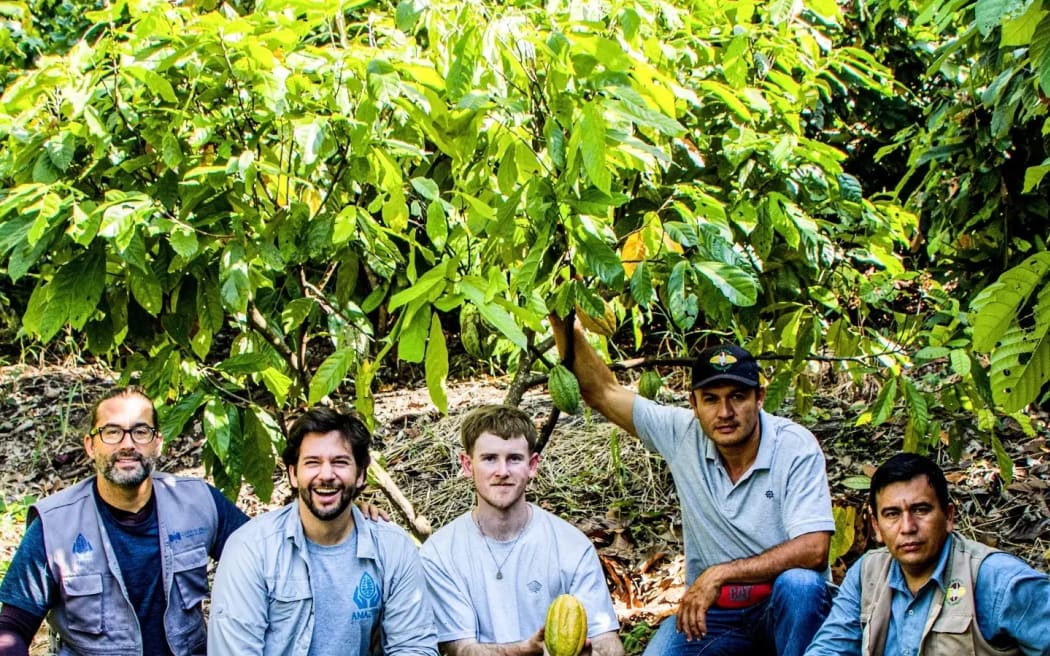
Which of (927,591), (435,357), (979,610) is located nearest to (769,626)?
(927,591)

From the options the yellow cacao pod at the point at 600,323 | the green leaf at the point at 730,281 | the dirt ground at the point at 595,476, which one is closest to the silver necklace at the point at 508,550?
the yellow cacao pod at the point at 600,323

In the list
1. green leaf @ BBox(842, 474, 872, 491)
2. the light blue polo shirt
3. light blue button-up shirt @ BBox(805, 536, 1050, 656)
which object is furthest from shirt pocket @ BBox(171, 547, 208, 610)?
green leaf @ BBox(842, 474, 872, 491)

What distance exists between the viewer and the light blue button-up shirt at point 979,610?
2523 millimetres

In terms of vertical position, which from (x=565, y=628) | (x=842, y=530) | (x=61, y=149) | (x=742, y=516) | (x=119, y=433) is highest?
(x=61, y=149)

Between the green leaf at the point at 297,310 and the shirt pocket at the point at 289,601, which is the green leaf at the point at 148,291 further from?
the shirt pocket at the point at 289,601

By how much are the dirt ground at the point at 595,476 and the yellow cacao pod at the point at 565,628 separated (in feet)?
4.72

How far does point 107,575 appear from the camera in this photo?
2.95m

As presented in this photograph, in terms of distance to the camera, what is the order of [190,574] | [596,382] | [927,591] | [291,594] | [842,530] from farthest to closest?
[842,530]
[596,382]
[190,574]
[291,594]
[927,591]

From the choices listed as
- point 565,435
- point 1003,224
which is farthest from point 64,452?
point 1003,224

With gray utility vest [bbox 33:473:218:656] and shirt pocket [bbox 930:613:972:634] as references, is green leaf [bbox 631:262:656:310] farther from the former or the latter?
gray utility vest [bbox 33:473:218:656]

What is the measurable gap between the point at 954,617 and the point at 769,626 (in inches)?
23.4

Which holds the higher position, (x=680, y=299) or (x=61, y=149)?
(x=61, y=149)

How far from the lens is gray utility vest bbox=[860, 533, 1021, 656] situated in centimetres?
260

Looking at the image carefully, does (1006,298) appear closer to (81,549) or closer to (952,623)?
(952,623)
